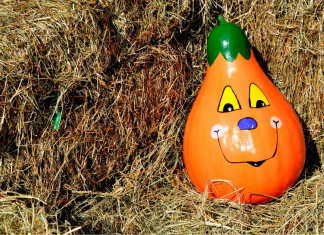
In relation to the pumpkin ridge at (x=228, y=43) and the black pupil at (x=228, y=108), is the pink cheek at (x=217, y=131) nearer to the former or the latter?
the black pupil at (x=228, y=108)

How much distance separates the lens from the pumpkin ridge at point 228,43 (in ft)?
8.26

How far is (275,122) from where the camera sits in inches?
92.0

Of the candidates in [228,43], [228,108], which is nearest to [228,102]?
[228,108]

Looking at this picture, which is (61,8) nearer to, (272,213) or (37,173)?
(37,173)

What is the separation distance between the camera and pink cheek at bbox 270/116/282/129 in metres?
2.33

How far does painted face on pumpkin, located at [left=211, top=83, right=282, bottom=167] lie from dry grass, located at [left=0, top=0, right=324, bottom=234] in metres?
0.40

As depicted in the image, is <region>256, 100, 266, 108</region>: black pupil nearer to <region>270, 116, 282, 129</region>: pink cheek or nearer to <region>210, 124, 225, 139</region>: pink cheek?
<region>270, 116, 282, 129</region>: pink cheek

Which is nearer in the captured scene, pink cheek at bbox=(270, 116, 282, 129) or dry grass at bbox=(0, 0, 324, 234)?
dry grass at bbox=(0, 0, 324, 234)

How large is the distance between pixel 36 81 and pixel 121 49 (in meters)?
0.69

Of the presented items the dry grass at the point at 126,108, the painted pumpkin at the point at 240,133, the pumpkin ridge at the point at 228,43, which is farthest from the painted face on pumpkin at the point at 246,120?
the dry grass at the point at 126,108

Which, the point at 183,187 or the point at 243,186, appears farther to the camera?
the point at 183,187

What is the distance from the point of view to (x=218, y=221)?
2215 millimetres

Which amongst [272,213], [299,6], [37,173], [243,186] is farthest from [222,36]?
[37,173]

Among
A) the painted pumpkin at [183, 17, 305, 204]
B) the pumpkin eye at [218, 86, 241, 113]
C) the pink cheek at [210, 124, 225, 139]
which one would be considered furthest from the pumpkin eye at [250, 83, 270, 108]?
the pink cheek at [210, 124, 225, 139]
